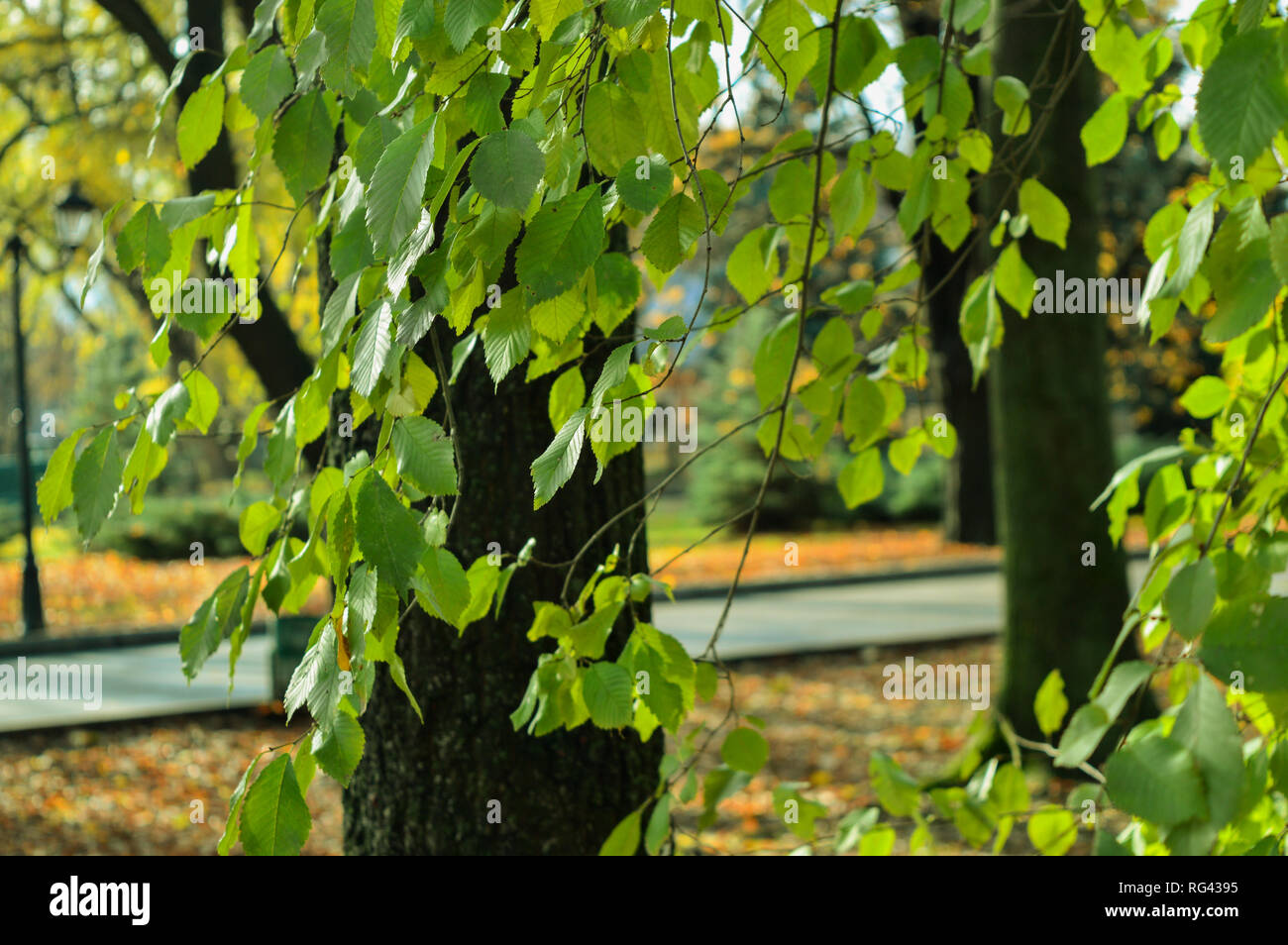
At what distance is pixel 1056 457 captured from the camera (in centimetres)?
639

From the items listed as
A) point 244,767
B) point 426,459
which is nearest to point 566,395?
point 426,459

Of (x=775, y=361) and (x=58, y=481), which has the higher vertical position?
(x=775, y=361)

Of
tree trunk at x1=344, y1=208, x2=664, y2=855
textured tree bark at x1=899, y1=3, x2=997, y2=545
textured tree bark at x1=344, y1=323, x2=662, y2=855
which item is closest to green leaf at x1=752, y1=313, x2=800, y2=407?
tree trunk at x1=344, y1=208, x2=664, y2=855

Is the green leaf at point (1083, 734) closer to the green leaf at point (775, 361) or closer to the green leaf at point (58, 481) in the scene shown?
the green leaf at point (775, 361)

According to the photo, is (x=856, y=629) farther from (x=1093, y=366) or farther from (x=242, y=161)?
(x=242, y=161)

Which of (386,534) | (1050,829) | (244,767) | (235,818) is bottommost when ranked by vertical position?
(244,767)

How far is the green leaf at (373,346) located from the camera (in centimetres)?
119

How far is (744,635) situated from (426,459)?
11171 mm

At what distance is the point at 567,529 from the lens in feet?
8.43

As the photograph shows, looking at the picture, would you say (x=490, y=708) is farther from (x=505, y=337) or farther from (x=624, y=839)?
(x=505, y=337)

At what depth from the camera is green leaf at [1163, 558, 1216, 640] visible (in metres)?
1.24

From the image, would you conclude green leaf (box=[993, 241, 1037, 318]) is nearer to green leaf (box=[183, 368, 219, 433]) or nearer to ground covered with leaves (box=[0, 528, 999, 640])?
green leaf (box=[183, 368, 219, 433])
